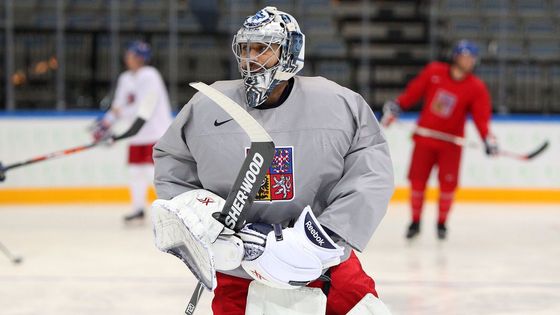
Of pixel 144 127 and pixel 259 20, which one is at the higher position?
pixel 259 20

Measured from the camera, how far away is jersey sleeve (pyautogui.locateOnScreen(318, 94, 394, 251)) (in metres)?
2.07

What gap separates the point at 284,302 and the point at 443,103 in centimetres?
419

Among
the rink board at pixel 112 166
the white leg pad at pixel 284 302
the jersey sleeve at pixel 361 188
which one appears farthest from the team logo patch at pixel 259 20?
the rink board at pixel 112 166

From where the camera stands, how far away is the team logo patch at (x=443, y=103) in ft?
20.0

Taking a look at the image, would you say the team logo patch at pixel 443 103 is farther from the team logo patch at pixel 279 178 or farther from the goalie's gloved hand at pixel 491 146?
the team logo patch at pixel 279 178

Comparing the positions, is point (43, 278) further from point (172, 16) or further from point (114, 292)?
point (172, 16)

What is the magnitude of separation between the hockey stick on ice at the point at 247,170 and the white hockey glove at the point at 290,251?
50 mm

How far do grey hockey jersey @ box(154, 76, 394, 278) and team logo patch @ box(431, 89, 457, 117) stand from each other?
4.00 metres

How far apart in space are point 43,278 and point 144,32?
4159mm

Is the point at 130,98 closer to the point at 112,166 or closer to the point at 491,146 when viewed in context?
the point at 112,166

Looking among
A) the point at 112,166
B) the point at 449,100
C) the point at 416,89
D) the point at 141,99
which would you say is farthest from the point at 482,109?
the point at 112,166

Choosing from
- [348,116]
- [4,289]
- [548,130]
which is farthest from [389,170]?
[548,130]

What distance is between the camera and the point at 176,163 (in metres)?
2.21

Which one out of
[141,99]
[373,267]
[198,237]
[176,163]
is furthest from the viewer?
[141,99]
